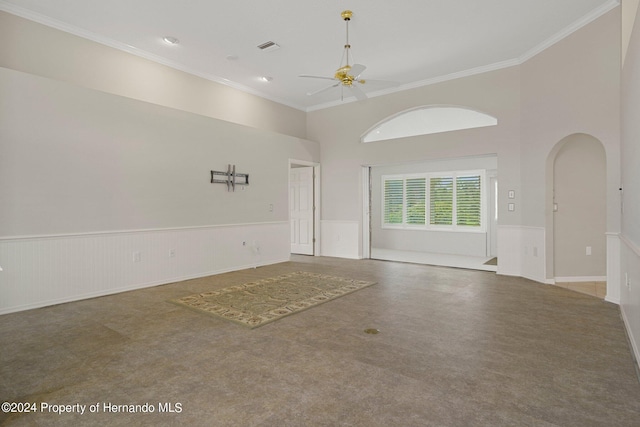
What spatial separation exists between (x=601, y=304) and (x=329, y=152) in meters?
5.80

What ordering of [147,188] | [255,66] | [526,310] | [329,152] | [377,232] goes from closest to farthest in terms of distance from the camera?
[526,310], [147,188], [255,66], [329,152], [377,232]

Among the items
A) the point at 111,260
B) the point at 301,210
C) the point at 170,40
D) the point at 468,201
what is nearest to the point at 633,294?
the point at 111,260

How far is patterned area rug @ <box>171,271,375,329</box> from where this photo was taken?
12.0 feet

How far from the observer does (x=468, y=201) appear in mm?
8555

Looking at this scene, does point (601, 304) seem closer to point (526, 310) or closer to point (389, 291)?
point (526, 310)

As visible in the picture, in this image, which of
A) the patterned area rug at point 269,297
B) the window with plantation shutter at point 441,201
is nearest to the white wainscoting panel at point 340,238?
the patterned area rug at point 269,297

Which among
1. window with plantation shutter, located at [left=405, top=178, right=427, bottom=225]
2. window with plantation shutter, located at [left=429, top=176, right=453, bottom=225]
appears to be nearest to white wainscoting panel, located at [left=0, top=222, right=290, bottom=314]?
window with plantation shutter, located at [left=405, top=178, right=427, bottom=225]

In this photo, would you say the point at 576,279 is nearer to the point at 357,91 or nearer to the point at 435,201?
the point at 435,201

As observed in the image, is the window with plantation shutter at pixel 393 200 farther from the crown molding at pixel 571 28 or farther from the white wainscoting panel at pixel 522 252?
the crown molding at pixel 571 28

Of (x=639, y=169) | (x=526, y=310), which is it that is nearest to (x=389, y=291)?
(x=526, y=310)

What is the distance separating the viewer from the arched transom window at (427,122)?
6.19m

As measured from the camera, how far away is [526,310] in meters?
3.80

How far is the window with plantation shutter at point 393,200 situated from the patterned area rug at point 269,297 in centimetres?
477

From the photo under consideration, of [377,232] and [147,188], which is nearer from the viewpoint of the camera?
[147,188]
